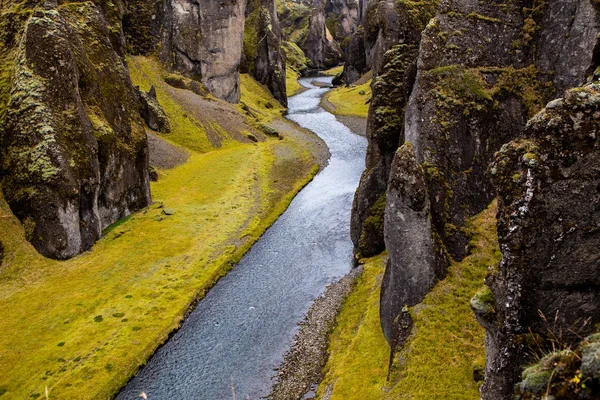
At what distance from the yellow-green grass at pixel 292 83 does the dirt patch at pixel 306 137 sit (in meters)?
49.1

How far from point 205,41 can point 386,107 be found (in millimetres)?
77923

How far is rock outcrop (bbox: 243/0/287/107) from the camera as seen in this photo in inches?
5094

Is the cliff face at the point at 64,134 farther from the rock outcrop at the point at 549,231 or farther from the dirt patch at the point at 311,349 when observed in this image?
the rock outcrop at the point at 549,231

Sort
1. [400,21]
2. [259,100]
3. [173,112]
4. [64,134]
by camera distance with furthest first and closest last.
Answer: [259,100] < [173,112] < [64,134] < [400,21]

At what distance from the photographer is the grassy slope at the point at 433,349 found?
19.3 meters

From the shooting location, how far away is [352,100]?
122 meters

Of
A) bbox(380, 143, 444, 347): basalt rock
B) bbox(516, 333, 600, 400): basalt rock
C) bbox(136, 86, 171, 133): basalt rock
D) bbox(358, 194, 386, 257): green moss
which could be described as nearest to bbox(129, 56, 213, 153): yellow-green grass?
bbox(136, 86, 171, 133): basalt rock

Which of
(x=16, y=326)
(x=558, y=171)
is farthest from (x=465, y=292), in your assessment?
(x=16, y=326)

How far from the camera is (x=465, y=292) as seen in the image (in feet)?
73.0

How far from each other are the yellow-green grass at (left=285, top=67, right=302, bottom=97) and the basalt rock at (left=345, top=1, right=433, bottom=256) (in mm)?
117570

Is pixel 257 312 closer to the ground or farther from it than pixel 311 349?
closer to the ground

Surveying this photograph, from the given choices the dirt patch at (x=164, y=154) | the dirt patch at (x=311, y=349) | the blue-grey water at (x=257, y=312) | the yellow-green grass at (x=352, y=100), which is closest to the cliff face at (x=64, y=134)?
the blue-grey water at (x=257, y=312)

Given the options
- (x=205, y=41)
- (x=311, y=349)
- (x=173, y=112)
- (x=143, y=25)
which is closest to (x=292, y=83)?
(x=205, y=41)

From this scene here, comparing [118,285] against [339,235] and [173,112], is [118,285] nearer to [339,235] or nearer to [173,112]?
[339,235]
